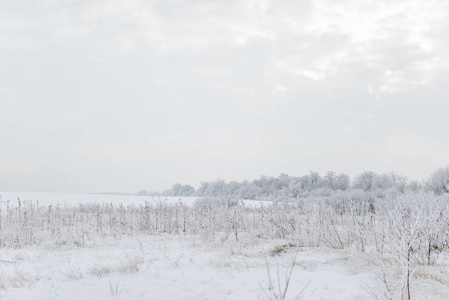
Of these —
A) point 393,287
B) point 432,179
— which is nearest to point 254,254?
point 393,287

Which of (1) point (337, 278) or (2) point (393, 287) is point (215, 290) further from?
(2) point (393, 287)

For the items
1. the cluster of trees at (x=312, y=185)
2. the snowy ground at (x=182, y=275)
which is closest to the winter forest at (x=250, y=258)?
the snowy ground at (x=182, y=275)

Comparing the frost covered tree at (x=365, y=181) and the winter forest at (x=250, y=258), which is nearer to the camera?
the winter forest at (x=250, y=258)

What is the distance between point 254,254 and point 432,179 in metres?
24.9

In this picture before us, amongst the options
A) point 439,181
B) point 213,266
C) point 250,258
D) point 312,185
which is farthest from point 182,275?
point 312,185

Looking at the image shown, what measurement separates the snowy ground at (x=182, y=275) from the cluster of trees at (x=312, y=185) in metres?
19.7

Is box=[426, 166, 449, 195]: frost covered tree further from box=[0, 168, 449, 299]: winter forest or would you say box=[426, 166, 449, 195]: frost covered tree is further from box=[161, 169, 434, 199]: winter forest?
box=[0, 168, 449, 299]: winter forest

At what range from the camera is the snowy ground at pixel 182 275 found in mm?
5406

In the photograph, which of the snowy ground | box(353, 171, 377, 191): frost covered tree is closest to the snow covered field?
the snowy ground

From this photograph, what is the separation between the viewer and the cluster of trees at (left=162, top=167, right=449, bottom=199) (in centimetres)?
2778

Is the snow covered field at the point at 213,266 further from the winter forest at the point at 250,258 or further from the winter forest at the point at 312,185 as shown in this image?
the winter forest at the point at 312,185

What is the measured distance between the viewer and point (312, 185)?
46469mm

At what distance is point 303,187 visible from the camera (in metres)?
47.3

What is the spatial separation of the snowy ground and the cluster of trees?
19712 mm
